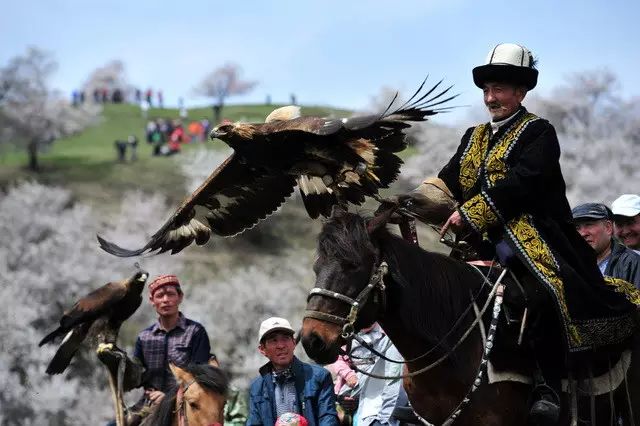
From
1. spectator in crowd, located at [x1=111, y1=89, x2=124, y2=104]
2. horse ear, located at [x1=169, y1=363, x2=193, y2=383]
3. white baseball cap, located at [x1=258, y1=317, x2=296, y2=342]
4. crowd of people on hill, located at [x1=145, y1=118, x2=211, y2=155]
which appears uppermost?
white baseball cap, located at [x1=258, y1=317, x2=296, y2=342]

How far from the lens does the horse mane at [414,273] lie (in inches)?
232

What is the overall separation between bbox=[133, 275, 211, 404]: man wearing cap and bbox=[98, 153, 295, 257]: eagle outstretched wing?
105 centimetres

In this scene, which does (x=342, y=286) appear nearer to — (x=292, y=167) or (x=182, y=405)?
(x=292, y=167)

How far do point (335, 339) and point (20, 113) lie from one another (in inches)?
1957

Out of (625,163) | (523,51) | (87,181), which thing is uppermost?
(523,51)

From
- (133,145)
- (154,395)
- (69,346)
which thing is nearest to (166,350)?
(154,395)

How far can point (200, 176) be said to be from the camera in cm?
4803

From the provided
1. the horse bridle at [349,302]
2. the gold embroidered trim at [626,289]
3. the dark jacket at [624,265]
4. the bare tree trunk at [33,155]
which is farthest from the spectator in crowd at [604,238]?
the bare tree trunk at [33,155]

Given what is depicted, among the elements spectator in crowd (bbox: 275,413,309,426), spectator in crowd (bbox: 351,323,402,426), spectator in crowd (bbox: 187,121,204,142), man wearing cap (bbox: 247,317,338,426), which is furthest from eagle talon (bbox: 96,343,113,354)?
spectator in crowd (bbox: 187,121,204,142)

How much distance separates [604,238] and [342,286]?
2.89 m

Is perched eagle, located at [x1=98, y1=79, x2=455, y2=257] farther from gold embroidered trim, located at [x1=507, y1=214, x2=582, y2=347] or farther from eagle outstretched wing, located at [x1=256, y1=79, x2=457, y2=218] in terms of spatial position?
gold embroidered trim, located at [x1=507, y1=214, x2=582, y2=347]

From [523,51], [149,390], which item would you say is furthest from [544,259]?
[149,390]

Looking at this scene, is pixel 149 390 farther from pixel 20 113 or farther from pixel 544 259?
pixel 20 113

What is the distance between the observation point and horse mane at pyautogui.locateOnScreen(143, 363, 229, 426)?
311 inches
